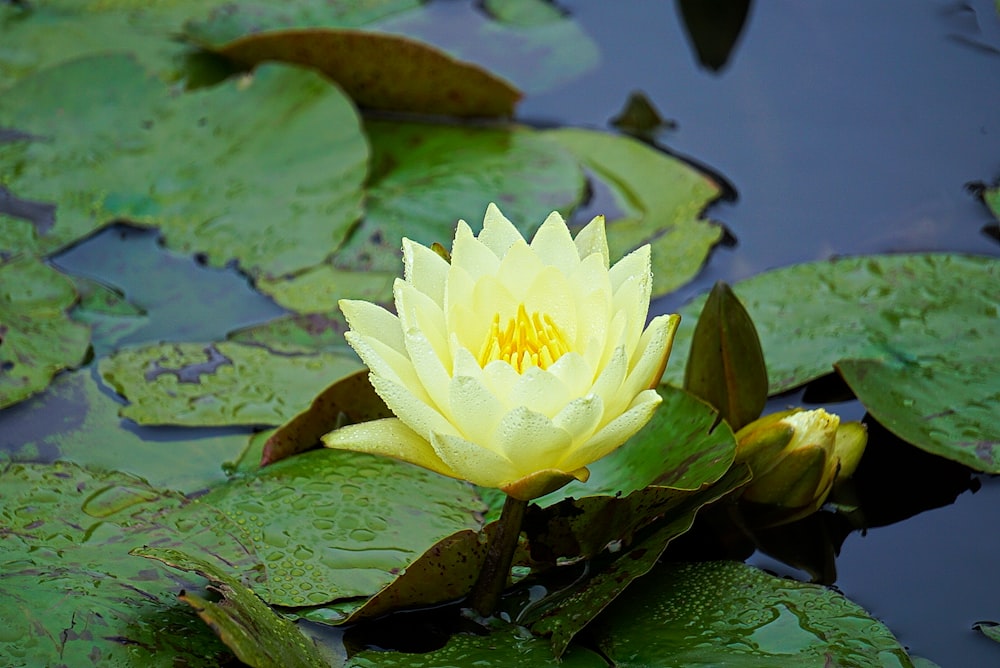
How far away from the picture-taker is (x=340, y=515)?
1.75 metres

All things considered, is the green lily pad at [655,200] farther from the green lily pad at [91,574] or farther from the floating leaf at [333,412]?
the green lily pad at [91,574]

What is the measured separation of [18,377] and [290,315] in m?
0.63

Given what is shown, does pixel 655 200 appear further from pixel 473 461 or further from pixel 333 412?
pixel 473 461

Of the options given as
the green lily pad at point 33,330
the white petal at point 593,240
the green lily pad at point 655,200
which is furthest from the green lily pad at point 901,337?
the green lily pad at point 33,330

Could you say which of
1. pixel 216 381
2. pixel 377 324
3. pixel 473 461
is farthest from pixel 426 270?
pixel 216 381

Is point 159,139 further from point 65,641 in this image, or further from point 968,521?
point 968,521

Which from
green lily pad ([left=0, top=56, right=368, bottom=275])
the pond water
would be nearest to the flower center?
the pond water

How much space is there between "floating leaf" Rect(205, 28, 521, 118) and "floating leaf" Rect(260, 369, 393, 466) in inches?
55.5

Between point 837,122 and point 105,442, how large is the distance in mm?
2269

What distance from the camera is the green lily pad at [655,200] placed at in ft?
8.55

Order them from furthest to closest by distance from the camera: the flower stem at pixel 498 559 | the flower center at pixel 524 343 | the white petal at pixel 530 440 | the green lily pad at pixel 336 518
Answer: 1. the green lily pad at pixel 336 518
2. the flower stem at pixel 498 559
3. the flower center at pixel 524 343
4. the white petal at pixel 530 440

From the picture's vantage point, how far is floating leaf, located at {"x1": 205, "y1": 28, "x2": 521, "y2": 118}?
2.94m

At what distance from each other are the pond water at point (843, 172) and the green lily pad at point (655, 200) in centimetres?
5

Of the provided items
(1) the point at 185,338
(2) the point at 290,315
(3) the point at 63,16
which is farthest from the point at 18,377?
(3) the point at 63,16
